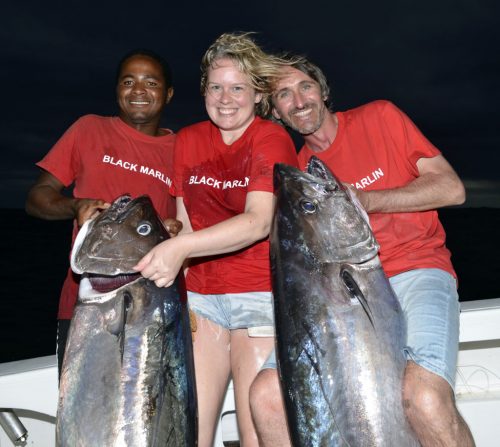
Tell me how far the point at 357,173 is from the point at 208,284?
1.16 m

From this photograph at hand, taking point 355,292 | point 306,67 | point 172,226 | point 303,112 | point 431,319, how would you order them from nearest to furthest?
point 355,292 < point 431,319 < point 172,226 < point 303,112 < point 306,67

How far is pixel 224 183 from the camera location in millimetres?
3957

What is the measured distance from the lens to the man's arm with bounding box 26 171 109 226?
12.1 ft

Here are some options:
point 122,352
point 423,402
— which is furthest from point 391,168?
point 122,352

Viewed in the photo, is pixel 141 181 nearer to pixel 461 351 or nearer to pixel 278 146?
pixel 278 146

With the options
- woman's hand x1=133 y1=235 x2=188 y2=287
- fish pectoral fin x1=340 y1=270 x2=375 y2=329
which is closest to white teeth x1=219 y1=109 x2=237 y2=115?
woman's hand x1=133 y1=235 x2=188 y2=287

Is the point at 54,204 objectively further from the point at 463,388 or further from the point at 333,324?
the point at 463,388

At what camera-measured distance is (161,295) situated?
3387 mm

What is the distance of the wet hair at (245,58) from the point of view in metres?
3.96

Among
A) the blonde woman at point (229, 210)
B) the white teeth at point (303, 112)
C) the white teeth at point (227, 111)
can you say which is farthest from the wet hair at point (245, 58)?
the white teeth at point (303, 112)

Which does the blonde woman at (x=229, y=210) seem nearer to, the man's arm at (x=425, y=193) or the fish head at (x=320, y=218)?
the fish head at (x=320, y=218)

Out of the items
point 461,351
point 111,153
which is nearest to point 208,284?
point 111,153

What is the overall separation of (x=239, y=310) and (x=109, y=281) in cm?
95

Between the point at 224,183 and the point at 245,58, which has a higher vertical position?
the point at 245,58
